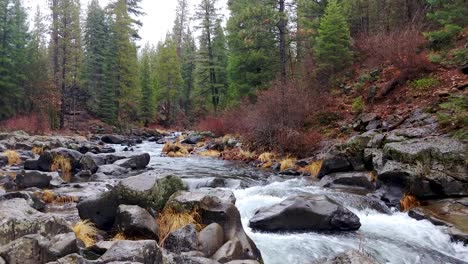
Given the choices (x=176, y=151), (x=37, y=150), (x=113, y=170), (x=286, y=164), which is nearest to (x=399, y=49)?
(x=286, y=164)

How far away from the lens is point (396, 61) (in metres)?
19.2

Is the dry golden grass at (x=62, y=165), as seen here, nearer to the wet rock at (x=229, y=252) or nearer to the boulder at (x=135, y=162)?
the boulder at (x=135, y=162)

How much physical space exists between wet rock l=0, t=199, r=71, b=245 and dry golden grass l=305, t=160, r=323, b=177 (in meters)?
9.82

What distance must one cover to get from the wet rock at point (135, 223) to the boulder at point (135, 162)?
377 inches

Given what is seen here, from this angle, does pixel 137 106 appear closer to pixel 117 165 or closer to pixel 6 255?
pixel 117 165

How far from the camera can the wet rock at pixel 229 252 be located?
246 inches

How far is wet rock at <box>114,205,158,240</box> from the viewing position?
7082 millimetres

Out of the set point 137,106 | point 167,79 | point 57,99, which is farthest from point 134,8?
point 57,99

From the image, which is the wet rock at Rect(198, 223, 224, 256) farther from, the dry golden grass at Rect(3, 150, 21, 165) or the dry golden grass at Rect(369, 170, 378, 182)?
the dry golden grass at Rect(3, 150, 21, 165)

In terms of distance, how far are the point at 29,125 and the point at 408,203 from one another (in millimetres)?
25879

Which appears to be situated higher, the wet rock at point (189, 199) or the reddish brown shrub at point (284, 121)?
the reddish brown shrub at point (284, 121)

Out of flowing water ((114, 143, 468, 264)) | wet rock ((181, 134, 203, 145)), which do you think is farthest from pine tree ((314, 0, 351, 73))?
flowing water ((114, 143, 468, 264))

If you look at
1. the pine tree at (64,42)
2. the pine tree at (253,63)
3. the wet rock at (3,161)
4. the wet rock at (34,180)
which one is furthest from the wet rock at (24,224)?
the pine tree at (64,42)

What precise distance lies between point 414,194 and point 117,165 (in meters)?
11.3
